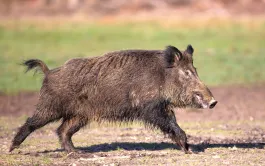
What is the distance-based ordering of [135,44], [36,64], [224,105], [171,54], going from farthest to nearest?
[135,44] < [224,105] < [36,64] < [171,54]

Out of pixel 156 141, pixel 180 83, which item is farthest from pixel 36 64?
pixel 156 141

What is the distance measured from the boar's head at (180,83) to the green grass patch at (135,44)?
26.9ft

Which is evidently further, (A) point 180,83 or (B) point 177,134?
(A) point 180,83

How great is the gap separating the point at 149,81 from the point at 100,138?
79.5 inches

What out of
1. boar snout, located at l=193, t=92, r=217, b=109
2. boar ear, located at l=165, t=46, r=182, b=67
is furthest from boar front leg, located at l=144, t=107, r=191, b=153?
boar ear, located at l=165, t=46, r=182, b=67

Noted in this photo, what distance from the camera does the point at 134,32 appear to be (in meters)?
31.8

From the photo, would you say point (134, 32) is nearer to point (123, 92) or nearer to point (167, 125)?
point (123, 92)

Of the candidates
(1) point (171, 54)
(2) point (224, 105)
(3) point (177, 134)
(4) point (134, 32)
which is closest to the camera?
(3) point (177, 134)

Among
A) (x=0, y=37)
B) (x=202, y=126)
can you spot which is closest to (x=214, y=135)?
(x=202, y=126)

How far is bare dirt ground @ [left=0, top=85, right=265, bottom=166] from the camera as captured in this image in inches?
390

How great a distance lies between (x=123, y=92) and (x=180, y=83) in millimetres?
923

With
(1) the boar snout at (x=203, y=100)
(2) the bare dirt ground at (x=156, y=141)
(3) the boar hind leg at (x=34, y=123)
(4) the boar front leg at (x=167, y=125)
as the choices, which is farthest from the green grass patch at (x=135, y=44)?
(1) the boar snout at (x=203, y=100)

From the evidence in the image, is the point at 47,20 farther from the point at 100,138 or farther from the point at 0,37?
the point at 100,138

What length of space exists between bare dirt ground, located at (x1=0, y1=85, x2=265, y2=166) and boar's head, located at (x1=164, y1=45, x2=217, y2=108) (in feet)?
2.59
